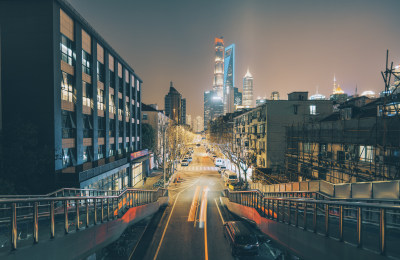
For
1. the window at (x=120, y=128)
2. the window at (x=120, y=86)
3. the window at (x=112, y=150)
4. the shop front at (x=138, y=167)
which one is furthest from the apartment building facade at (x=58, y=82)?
the window at (x=120, y=86)

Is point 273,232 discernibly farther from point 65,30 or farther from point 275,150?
point 275,150

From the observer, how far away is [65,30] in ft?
59.0

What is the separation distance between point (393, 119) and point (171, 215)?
61.3 feet

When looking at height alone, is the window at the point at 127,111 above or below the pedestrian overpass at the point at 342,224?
above

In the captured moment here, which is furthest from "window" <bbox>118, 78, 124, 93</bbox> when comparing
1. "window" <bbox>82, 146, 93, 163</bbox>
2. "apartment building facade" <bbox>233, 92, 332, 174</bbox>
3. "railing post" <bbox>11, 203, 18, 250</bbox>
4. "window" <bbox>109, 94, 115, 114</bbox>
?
"railing post" <bbox>11, 203, 18, 250</bbox>

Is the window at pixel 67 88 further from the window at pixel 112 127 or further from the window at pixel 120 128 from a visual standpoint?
the window at pixel 120 128

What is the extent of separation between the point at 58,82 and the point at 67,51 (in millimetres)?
3830

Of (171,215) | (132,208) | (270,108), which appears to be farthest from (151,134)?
(132,208)

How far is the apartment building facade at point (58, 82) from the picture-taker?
1586cm

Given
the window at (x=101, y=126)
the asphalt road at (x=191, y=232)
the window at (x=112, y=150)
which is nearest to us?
the asphalt road at (x=191, y=232)

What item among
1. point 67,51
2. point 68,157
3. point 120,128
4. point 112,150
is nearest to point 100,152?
point 112,150

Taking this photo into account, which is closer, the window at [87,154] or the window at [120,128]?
the window at [87,154]

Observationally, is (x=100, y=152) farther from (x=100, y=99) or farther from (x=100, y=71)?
(x=100, y=71)

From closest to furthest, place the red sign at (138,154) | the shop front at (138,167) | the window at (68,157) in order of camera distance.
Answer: the window at (68,157) < the red sign at (138,154) < the shop front at (138,167)
